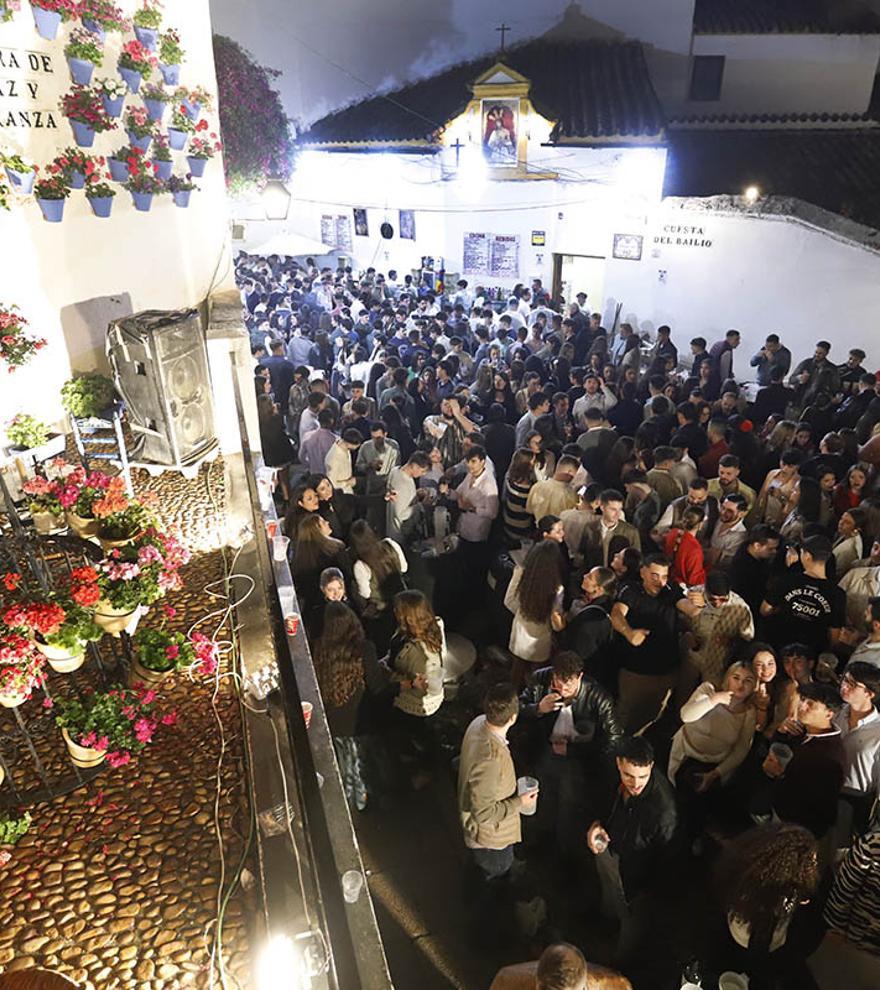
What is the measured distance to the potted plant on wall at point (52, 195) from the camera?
6.52 meters

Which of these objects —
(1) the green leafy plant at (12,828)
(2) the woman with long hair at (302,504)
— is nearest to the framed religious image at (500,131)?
(2) the woman with long hair at (302,504)

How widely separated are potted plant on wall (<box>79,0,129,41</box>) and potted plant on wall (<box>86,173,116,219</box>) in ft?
3.93

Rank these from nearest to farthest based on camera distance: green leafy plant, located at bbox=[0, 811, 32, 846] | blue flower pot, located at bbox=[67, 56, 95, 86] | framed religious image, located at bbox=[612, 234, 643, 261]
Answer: green leafy plant, located at bbox=[0, 811, 32, 846]
blue flower pot, located at bbox=[67, 56, 95, 86]
framed religious image, located at bbox=[612, 234, 643, 261]

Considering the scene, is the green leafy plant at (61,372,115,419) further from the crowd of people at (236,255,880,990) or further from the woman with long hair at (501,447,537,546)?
the woman with long hair at (501,447,537,546)

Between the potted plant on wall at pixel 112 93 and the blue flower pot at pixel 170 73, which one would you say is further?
the blue flower pot at pixel 170 73

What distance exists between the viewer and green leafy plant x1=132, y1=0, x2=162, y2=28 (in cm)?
659

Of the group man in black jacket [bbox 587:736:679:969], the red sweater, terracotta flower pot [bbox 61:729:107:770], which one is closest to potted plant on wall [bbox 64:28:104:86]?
terracotta flower pot [bbox 61:729:107:770]

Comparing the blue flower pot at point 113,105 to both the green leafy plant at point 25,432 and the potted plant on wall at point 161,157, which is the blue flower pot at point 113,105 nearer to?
the potted plant on wall at point 161,157

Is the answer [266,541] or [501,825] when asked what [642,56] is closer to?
[266,541]

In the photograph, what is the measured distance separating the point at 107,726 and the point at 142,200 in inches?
215

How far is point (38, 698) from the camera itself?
463 cm

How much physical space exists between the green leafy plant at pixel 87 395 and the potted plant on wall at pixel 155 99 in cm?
260

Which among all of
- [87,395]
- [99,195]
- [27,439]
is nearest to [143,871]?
[27,439]

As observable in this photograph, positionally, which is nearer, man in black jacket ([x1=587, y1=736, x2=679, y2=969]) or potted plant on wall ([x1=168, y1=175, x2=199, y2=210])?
man in black jacket ([x1=587, y1=736, x2=679, y2=969])
